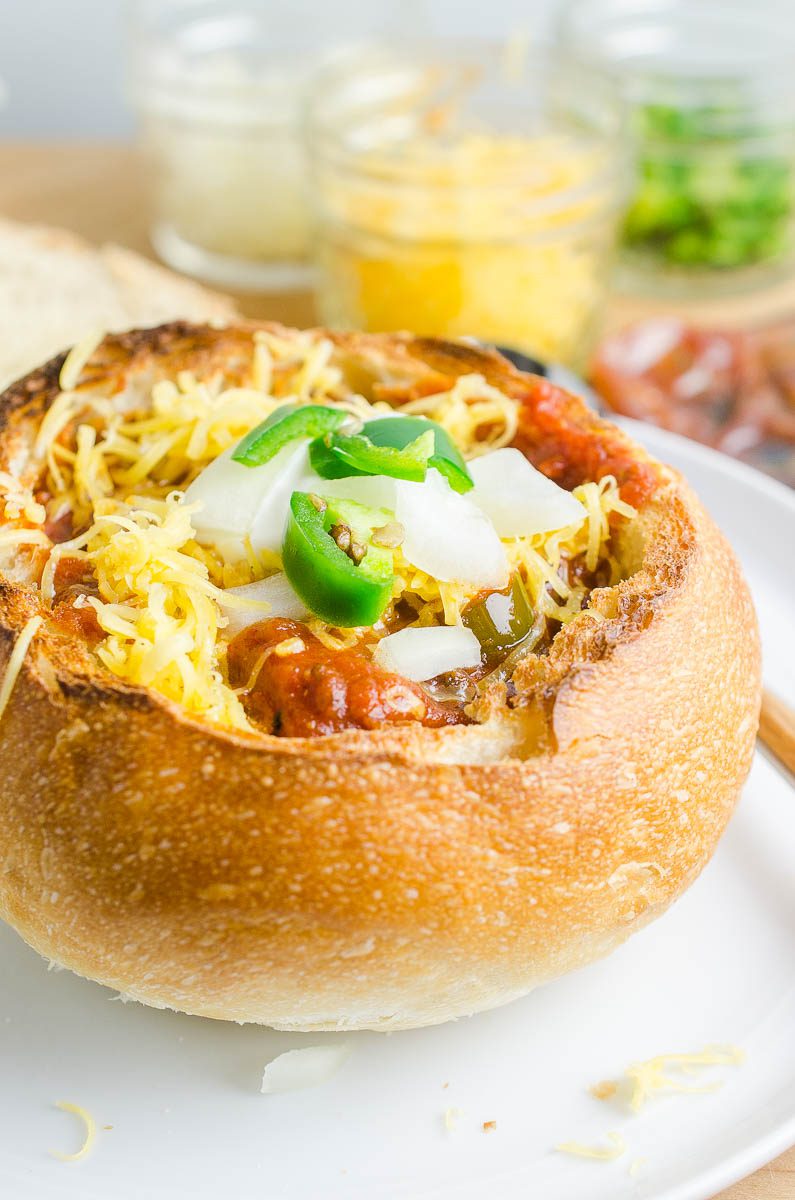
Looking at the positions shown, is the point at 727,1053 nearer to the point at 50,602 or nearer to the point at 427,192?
the point at 50,602

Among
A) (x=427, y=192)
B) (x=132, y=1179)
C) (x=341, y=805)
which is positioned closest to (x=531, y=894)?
(x=341, y=805)

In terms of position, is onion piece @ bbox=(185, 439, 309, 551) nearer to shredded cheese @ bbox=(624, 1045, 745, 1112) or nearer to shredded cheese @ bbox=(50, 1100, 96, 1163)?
shredded cheese @ bbox=(50, 1100, 96, 1163)

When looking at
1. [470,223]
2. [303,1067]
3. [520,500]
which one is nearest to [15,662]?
[303,1067]

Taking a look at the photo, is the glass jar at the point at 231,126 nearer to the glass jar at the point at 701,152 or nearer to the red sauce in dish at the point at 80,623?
the glass jar at the point at 701,152

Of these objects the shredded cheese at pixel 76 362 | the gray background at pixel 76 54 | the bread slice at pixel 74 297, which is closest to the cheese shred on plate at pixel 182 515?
the shredded cheese at pixel 76 362

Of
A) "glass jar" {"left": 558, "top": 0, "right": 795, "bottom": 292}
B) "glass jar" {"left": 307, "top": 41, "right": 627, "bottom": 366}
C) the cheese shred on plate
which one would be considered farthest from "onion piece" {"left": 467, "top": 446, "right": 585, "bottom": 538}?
"glass jar" {"left": 558, "top": 0, "right": 795, "bottom": 292}

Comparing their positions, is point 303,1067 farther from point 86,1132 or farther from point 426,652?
point 426,652
